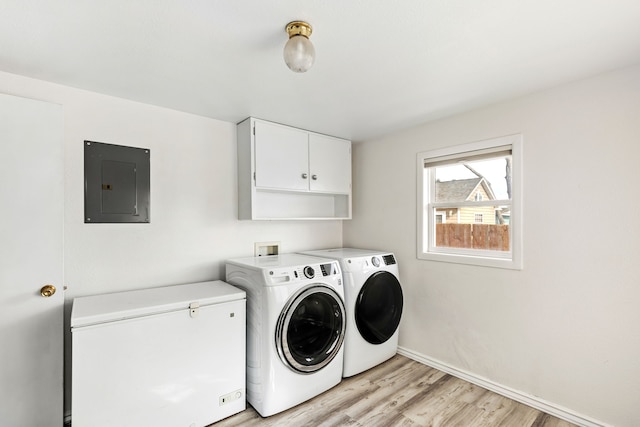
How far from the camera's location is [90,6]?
117 centimetres

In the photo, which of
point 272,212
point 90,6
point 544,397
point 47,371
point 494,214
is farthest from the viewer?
point 272,212

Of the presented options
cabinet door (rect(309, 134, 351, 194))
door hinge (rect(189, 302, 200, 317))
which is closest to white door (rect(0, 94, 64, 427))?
door hinge (rect(189, 302, 200, 317))

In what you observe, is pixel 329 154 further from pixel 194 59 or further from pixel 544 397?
pixel 544 397

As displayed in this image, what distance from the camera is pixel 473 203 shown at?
2.38m

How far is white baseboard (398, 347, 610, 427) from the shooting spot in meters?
1.83

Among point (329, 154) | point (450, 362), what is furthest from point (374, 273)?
point (329, 154)

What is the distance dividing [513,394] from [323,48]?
2541mm

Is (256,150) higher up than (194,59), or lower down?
lower down

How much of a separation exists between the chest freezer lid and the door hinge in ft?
0.05

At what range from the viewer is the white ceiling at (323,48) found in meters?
1.21

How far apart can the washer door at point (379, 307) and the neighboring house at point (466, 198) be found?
0.72 meters

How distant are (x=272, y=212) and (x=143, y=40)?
1670mm

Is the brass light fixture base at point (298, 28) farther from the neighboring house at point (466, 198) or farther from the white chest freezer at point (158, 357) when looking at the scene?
the neighboring house at point (466, 198)

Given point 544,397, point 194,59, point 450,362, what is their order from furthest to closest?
point 450,362 < point 544,397 < point 194,59
